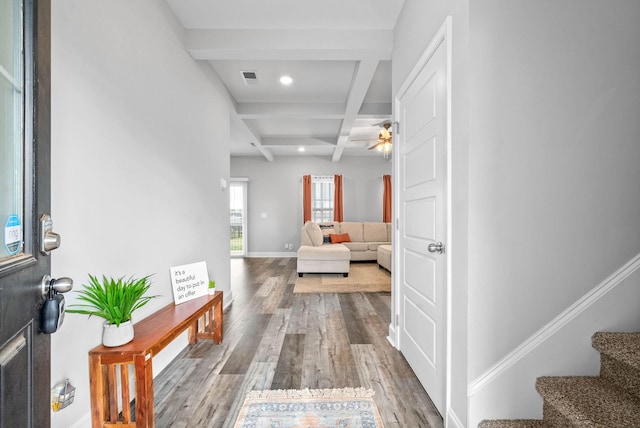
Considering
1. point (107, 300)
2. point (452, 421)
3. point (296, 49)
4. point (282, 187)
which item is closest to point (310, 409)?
point (452, 421)

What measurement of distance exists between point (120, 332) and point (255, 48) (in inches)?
93.2

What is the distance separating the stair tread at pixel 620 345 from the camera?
1.29m

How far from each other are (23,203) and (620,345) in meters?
2.08

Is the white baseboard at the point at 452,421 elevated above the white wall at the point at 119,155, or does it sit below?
below

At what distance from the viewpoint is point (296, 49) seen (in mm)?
2857

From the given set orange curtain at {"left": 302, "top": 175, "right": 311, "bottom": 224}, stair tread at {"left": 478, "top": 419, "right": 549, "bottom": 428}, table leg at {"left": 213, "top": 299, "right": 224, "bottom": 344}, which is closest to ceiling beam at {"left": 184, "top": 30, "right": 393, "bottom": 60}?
table leg at {"left": 213, "top": 299, "right": 224, "bottom": 344}

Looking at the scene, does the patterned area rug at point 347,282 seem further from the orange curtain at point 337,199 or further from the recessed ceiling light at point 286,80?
the recessed ceiling light at point 286,80

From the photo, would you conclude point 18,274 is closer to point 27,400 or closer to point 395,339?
point 27,400

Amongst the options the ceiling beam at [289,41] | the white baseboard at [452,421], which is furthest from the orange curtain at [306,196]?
the white baseboard at [452,421]

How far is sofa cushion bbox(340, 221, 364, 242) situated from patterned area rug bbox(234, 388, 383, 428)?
5.79 metres

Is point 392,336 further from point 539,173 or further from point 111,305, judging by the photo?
point 111,305

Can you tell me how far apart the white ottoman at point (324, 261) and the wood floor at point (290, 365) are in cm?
176

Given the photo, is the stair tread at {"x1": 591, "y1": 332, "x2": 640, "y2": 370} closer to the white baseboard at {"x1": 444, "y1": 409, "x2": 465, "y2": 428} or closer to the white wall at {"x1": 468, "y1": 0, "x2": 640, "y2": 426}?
the white wall at {"x1": 468, "y1": 0, "x2": 640, "y2": 426}

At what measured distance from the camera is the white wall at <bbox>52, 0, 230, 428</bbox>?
145cm
